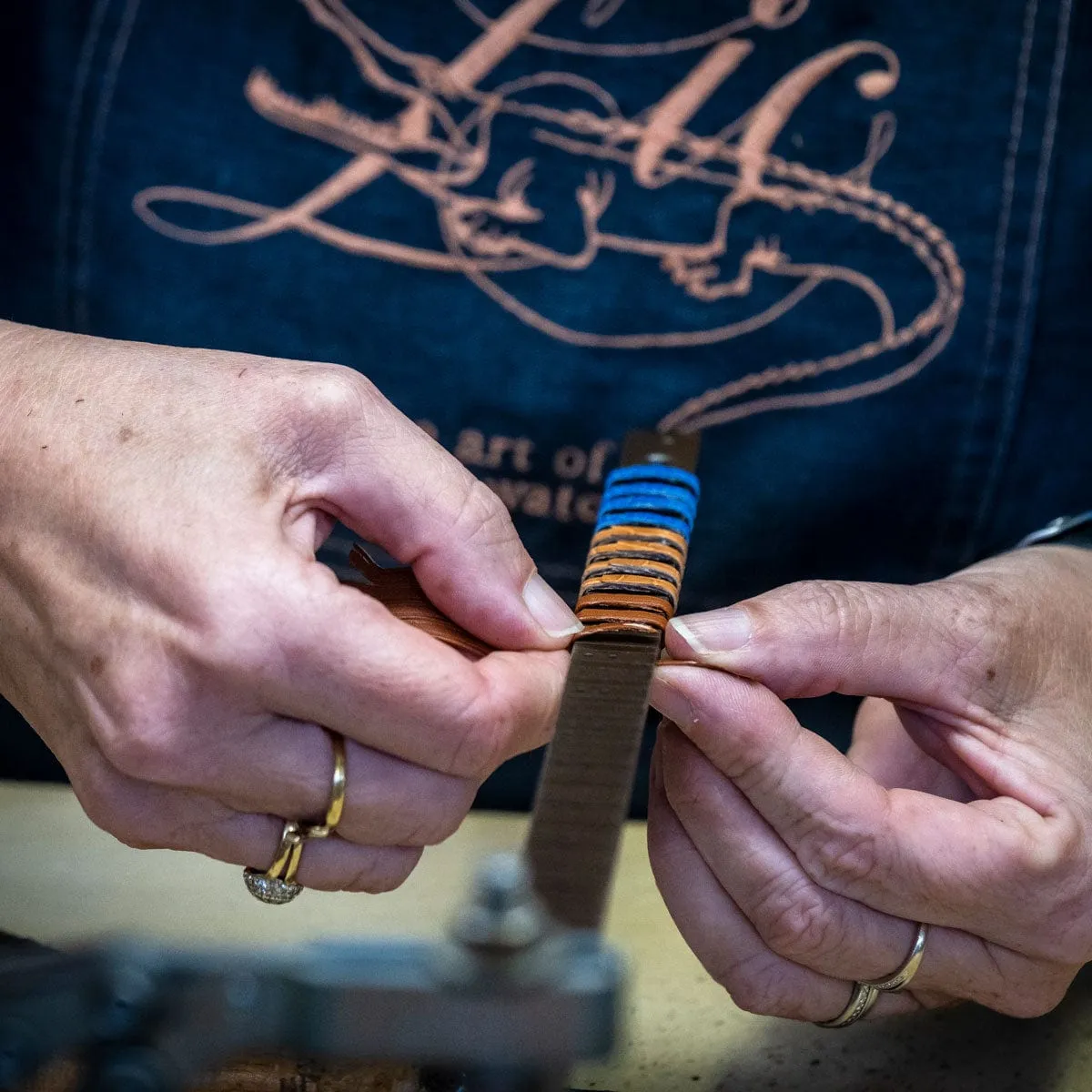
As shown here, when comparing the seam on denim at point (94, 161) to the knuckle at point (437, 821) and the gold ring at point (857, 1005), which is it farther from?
the gold ring at point (857, 1005)

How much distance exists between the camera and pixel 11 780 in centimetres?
84

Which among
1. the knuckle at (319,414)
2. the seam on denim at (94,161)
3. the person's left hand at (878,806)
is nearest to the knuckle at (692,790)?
the person's left hand at (878,806)

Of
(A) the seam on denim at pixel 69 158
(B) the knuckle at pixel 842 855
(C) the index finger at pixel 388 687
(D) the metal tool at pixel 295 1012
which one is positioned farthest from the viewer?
(A) the seam on denim at pixel 69 158

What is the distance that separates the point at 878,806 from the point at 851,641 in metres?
0.07

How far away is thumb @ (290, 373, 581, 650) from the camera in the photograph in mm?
488

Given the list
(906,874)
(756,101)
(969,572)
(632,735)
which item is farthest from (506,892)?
(756,101)

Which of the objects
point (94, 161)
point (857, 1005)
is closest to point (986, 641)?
point (857, 1005)

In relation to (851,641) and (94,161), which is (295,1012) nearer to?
(851,641)

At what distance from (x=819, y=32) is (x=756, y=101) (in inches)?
2.1

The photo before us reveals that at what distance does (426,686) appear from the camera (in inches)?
17.7

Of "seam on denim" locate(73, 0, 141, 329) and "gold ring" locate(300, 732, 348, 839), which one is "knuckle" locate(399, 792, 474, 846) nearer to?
"gold ring" locate(300, 732, 348, 839)

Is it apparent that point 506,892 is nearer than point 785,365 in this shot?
Yes

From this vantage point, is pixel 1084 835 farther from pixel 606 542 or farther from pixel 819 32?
pixel 819 32

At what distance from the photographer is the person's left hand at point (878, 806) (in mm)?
535
